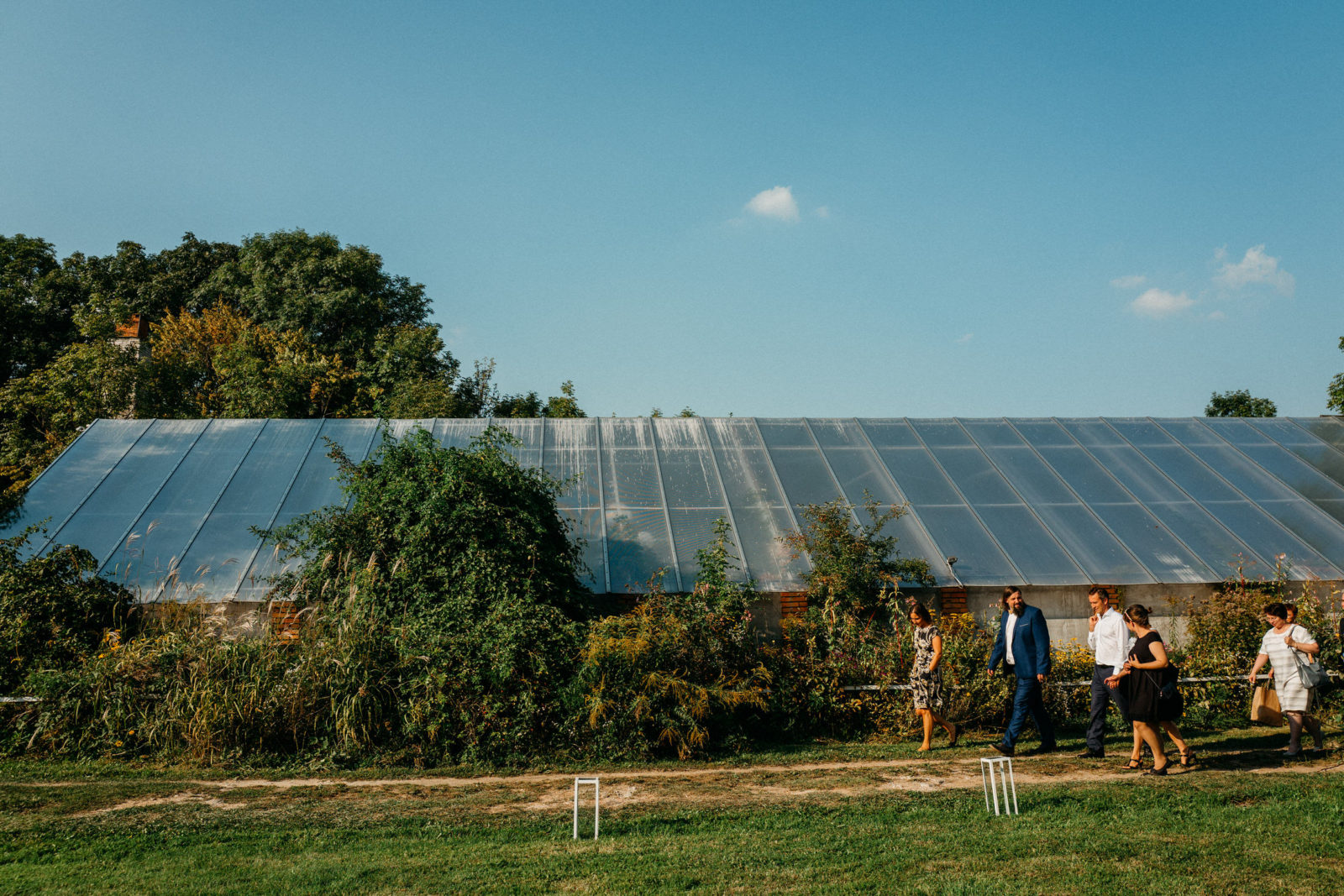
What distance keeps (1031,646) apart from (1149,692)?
1.13 m

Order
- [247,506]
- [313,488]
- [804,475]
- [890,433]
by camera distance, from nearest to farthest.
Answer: [247,506]
[313,488]
[804,475]
[890,433]

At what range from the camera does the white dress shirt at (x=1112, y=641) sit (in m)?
8.23

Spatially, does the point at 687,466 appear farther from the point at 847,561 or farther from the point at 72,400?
the point at 72,400

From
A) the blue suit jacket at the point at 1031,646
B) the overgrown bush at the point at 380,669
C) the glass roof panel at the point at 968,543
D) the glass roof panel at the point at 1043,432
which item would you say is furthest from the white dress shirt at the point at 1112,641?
the glass roof panel at the point at 1043,432

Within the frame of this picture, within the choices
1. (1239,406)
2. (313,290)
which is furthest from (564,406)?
(1239,406)

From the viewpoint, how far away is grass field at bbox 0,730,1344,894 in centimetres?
529

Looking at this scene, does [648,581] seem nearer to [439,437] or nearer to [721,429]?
[721,429]

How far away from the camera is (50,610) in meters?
10.2

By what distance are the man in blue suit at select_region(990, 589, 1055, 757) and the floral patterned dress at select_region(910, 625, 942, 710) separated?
0.68 m

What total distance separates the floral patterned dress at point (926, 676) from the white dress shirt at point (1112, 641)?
151 cm

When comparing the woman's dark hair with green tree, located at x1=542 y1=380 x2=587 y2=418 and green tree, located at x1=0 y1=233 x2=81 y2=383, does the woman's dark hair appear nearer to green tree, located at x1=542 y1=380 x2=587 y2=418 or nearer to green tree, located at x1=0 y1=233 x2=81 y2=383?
green tree, located at x1=542 y1=380 x2=587 y2=418

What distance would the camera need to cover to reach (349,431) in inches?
614

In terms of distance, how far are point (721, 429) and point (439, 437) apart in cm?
516

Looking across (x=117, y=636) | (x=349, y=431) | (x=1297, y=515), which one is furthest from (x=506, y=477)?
(x=1297, y=515)
